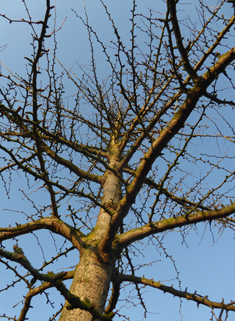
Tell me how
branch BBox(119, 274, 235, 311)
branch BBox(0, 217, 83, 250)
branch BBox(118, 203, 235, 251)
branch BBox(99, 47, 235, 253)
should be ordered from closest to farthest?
branch BBox(99, 47, 235, 253)
branch BBox(118, 203, 235, 251)
branch BBox(119, 274, 235, 311)
branch BBox(0, 217, 83, 250)

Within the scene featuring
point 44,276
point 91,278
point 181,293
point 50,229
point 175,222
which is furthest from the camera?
point 50,229

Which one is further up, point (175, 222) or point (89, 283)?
point (175, 222)

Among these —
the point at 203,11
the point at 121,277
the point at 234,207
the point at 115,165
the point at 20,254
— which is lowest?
the point at 20,254

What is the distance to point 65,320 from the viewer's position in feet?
6.22

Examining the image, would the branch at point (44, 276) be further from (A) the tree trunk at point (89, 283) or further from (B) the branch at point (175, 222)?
(B) the branch at point (175, 222)

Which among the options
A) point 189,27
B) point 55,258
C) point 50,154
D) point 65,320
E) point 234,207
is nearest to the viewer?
point 65,320

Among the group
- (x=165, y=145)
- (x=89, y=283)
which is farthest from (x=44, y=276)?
(x=165, y=145)

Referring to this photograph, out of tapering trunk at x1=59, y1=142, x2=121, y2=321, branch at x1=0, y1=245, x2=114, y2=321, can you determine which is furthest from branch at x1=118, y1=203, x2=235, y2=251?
branch at x1=0, y1=245, x2=114, y2=321

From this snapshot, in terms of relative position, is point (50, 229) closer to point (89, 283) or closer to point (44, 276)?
point (89, 283)

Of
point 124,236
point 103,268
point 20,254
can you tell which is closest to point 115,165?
point 124,236

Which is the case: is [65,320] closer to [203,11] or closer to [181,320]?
[181,320]

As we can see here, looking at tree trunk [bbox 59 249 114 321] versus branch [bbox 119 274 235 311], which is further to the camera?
branch [bbox 119 274 235 311]

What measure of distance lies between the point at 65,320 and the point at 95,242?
747 millimetres

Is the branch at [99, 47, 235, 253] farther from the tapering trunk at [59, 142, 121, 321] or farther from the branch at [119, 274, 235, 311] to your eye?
the branch at [119, 274, 235, 311]
